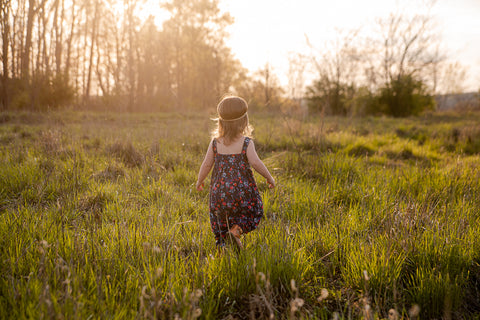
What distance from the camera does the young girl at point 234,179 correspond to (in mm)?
2422

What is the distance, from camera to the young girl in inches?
95.3

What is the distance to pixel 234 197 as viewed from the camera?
2.42 metres

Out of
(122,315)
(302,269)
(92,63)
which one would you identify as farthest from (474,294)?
(92,63)

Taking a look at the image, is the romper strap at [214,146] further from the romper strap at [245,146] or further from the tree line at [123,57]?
the tree line at [123,57]

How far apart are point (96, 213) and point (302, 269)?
7.59 ft

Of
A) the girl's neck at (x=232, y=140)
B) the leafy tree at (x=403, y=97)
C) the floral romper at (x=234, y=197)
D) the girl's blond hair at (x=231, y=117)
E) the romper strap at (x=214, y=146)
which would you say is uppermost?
the leafy tree at (x=403, y=97)

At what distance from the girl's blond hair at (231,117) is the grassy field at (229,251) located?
2.75 feet

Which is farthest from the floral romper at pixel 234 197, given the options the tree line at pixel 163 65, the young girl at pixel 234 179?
the tree line at pixel 163 65

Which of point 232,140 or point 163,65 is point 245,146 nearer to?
point 232,140

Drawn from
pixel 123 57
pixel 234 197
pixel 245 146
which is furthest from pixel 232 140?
pixel 123 57

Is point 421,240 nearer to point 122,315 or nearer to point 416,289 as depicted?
point 416,289

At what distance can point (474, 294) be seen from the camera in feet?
6.48

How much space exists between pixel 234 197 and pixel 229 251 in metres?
0.52

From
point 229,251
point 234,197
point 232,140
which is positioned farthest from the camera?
point 232,140
